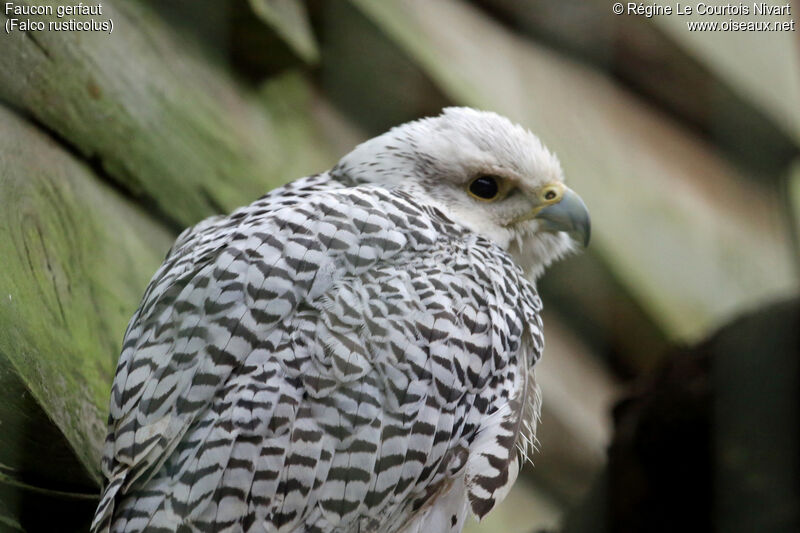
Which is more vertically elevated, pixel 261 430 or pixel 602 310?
pixel 261 430

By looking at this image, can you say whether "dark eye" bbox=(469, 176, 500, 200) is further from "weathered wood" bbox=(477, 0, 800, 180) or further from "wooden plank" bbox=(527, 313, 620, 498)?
"wooden plank" bbox=(527, 313, 620, 498)

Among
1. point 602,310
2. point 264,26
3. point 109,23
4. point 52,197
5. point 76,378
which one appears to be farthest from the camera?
point 602,310

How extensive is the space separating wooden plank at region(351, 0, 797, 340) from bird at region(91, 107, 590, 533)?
6.36ft

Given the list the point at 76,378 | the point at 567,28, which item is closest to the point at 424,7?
the point at 567,28

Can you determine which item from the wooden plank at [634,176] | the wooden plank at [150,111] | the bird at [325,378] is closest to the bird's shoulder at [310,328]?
the bird at [325,378]

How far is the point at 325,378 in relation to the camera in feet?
6.31

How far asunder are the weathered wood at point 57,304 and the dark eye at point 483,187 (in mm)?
1252

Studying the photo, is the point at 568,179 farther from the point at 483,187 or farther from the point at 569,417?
the point at 483,187

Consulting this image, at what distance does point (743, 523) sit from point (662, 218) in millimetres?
2420

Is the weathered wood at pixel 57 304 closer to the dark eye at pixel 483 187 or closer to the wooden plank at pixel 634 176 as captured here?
the dark eye at pixel 483 187

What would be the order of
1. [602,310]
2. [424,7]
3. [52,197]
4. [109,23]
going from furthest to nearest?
[602,310]
[424,7]
[109,23]
[52,197]

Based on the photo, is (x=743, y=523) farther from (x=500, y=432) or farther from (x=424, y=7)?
(x=424, y=7)

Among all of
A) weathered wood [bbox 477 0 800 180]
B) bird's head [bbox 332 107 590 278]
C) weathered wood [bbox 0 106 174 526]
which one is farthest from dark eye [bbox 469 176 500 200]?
weathered wood [bbox 477 0 800 180]

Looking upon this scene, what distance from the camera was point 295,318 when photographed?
201cm
